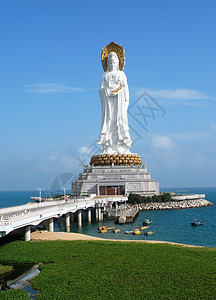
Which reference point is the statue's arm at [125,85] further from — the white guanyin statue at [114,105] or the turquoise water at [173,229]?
the turquoise water at [173,229]

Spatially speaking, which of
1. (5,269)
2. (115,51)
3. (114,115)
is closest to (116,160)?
(114,115)

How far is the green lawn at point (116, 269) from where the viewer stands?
39.7 feet

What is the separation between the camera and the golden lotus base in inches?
1907

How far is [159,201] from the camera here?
44156 mm

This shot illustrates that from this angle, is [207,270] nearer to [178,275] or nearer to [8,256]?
[178,275]

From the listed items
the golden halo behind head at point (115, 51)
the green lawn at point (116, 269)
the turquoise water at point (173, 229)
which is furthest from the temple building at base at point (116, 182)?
the green lawn at point (116, 269)

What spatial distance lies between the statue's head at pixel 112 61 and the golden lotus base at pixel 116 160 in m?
12.5

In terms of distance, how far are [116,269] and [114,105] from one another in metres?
39.2

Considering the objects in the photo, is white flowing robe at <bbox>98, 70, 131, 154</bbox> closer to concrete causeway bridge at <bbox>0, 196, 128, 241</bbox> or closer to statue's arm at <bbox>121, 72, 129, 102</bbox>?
statue's arm at <bbox>121, 72, 129, 102</bbox>

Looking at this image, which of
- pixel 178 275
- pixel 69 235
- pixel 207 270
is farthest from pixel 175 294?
pixel 69 235

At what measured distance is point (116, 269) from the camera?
14344 mm

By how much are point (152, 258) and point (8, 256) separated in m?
6.50

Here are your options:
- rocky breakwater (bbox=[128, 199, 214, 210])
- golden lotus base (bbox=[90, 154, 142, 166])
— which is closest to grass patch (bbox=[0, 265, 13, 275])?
rocky breakwater (bbox=[128, 199, 214, 210])

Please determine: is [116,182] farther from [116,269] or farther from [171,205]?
[116,269]
